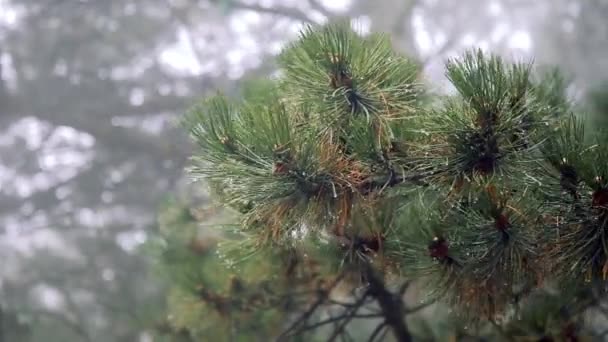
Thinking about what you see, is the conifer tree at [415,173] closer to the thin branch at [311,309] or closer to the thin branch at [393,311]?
the thin branch at [393,311]

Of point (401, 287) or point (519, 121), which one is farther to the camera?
point (401, 287)

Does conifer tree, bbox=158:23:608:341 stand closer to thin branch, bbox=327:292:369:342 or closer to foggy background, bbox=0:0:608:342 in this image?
thin branch, bbox=327:292:369:342

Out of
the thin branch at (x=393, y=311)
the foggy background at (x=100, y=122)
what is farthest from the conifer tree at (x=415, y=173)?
the foggy background at (x=100, y=122)

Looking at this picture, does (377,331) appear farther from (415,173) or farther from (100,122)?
(100,122)

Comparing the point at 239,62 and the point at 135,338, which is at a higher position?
the point at 239,62

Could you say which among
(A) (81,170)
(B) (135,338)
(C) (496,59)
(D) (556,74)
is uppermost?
(A) (81,170)

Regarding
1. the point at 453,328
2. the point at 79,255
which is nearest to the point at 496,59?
the point at 453,328

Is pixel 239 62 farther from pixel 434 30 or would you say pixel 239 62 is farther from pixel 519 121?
pixel 519 121

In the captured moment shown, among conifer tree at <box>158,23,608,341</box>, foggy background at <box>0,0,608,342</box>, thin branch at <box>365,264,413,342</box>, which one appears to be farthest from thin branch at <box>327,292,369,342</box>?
foggy background at <box>0,0,608,342</box>
